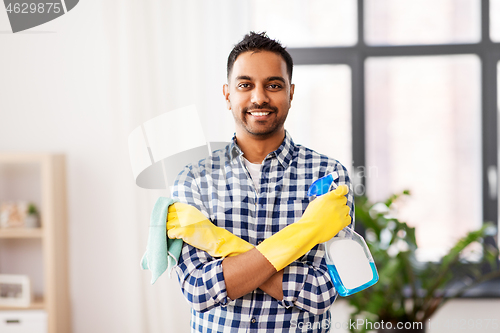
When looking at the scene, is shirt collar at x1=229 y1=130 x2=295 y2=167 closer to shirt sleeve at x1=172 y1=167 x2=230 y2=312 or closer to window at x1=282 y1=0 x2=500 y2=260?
shirt sleeve at x1=172 y1=167 x2=230 y2=312

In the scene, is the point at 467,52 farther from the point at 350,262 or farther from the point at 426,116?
the point at 350,262

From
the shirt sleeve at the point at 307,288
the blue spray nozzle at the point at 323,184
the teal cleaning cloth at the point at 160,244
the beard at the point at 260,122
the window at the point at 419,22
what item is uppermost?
the window at the point at 419,22

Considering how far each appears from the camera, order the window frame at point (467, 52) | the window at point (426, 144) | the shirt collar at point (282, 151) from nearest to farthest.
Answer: the shirt collar at point (282, 151), the window frame at point (467, 52), the window at point (426, 144)

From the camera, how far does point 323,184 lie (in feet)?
2.56

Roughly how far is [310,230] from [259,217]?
0.12m

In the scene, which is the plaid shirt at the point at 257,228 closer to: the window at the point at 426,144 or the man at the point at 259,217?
the man at the point at 259,217

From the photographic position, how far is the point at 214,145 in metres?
0.97

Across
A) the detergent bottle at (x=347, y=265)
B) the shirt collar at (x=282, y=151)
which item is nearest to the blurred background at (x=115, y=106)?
the shirt collar at (x=282, y=151)

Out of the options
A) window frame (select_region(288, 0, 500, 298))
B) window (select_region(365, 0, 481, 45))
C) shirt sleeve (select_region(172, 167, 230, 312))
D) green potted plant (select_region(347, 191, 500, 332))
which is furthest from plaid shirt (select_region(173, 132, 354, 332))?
window (select_region(365, 0, 481, 45))

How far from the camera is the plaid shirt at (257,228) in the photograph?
0.72 m

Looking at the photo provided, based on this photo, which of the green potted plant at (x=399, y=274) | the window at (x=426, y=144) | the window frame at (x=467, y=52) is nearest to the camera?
the green potted plant at (x=399, y=274)

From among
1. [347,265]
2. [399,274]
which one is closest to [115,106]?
[347,265]

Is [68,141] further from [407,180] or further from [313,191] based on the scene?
[407,180]

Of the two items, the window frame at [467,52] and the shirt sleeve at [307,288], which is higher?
the window frame at [467,52]
